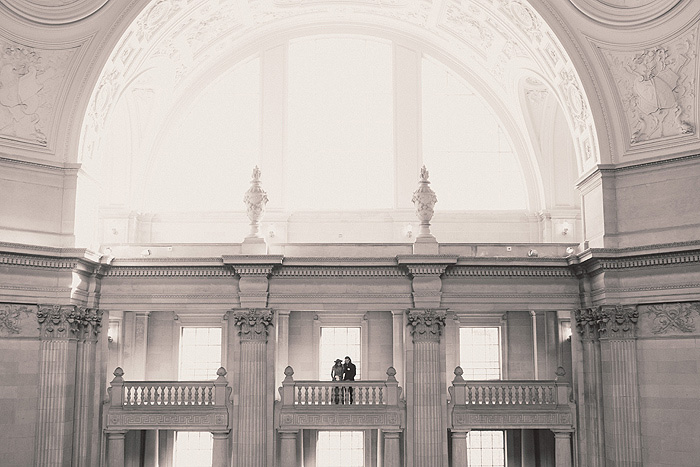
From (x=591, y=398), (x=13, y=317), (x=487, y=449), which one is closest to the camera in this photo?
(x=13, y=317)

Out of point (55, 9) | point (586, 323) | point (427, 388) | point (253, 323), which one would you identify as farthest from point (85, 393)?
point (586, 323)

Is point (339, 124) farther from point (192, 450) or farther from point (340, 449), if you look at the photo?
point (192, 450)

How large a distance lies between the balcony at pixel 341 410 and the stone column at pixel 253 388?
0.60 m

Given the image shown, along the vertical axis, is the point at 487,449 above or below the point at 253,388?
below

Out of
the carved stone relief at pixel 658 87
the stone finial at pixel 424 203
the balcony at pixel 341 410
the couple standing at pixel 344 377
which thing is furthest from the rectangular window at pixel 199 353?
the carved stone relief at pixel 658 87

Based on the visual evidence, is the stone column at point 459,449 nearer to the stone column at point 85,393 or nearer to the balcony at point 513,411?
the balcony at point 513,411

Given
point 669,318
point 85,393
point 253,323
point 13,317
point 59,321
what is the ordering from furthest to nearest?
point 253,323 < point 85,393 < point 59,321 < point 13,317 < point 669,318

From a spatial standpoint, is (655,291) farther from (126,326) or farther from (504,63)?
(126,326)

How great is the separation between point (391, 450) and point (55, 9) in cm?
1556

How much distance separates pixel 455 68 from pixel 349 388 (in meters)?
13.1

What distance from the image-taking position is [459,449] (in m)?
21.1

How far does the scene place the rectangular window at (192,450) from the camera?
25.4 metres

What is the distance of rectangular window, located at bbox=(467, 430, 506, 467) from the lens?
2534 cm

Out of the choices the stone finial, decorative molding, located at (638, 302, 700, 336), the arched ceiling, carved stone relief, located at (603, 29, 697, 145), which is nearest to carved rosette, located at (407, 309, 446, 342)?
the stone finial
